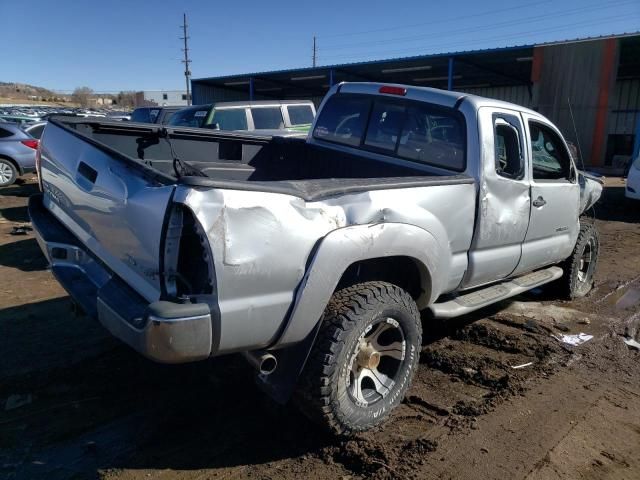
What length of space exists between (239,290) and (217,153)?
2.65m

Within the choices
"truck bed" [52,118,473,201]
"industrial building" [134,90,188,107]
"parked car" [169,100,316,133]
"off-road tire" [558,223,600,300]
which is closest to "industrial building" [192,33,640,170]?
"parked car" [169,100,316,133]

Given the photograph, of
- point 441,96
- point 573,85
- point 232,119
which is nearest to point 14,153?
point 232,119

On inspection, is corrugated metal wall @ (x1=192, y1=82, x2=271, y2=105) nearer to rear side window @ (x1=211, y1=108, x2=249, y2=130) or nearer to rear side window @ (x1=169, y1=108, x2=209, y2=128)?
rear side window @ (x1=169, y1=108, x2=209, y2=128)

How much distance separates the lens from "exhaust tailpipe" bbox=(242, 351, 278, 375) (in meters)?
2.69

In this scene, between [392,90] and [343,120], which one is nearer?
[392,90]

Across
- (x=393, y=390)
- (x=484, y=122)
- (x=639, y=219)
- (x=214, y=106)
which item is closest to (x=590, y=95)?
(x=639, y=219)

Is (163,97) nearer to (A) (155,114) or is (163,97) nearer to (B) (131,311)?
(A) (155,114)

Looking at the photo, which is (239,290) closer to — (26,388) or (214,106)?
(26,388)

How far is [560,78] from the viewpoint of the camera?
21359 millimetres

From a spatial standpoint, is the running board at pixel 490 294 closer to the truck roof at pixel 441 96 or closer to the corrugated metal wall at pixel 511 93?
the truck roof at pixel 441 96

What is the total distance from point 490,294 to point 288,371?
6.80 ft

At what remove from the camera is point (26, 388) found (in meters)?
3.50

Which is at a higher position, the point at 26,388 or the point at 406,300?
the point at 406,300

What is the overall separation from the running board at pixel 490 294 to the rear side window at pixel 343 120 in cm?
160
